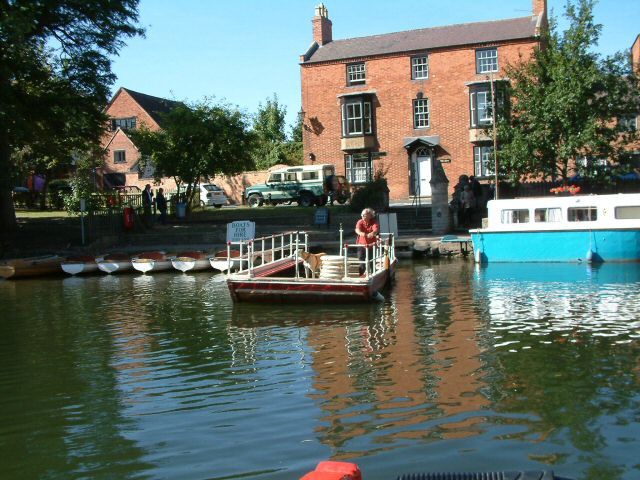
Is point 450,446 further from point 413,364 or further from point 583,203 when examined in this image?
point 583,203

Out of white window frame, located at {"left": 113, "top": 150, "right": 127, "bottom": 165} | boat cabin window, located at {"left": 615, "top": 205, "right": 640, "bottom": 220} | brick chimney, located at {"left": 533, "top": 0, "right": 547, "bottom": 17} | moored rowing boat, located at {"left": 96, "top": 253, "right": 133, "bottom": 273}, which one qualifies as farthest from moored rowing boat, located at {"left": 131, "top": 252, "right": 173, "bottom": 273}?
white window frame, located at {"left": 113, "top": 150, "right": 127, "bottom": 165}

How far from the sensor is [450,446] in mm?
7770

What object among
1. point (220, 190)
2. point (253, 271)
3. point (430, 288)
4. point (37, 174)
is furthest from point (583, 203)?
point (37, 174)

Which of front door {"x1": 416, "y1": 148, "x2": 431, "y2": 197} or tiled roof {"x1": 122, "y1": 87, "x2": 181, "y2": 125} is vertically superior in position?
tiled roof {"x1": 122, "y1": 87, "x2": 181, "y2": 125}

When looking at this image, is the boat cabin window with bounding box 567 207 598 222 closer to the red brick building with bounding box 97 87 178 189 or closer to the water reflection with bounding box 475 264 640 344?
the water reflection with bounding box 475 264 640 344

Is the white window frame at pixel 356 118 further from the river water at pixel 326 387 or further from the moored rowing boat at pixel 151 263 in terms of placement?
the river water at pixel 326 387

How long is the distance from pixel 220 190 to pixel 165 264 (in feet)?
73.9

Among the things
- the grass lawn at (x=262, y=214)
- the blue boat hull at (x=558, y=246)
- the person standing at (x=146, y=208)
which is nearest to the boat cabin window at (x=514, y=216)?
the blue boat hull at (x=558, y=246)

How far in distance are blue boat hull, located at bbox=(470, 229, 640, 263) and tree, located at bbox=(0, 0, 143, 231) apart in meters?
17.6

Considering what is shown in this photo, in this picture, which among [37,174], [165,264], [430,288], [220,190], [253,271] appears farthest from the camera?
[37,174]

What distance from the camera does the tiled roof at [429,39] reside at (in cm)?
4294

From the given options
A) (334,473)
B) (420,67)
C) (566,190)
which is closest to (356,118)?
(420,67)

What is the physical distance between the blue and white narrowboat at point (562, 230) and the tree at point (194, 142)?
14793mm

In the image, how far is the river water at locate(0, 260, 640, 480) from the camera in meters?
7.69
